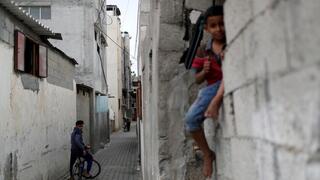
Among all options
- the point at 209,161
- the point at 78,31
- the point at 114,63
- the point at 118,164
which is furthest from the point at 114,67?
the point at 209,161

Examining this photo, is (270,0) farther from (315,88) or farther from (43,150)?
(43,150)

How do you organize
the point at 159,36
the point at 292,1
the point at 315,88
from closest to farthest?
1. the point at 315,88
2. the point at 292,1
3. the point at 159,36

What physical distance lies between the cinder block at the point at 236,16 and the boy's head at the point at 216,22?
1.09 feet

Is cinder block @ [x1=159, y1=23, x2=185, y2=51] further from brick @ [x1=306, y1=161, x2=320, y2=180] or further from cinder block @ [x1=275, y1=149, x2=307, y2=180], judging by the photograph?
brick @ [x1=306, y1=161, x2=320, y2=180]

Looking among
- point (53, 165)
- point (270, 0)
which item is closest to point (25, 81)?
point (53, 165)

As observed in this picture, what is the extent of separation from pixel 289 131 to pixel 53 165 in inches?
466

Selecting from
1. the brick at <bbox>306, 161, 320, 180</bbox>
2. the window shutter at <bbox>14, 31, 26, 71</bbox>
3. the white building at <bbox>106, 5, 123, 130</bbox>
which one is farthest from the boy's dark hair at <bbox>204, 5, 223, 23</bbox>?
the white building at <bbox>106, 5, 123, 130</bbox>

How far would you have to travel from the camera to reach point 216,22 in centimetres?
311

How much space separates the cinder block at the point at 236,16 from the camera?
7.25ft

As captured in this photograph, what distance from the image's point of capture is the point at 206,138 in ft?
12.5

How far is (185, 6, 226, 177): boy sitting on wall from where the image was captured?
3.13 meters

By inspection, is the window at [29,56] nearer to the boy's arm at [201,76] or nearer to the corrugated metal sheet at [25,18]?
the corrugated metal sheet at [25,18]

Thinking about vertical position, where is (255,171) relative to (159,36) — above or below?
below

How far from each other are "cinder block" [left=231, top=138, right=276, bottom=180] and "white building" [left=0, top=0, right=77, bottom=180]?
256 inches
